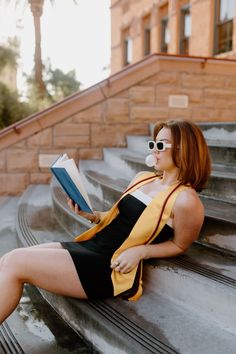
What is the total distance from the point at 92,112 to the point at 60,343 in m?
4.34

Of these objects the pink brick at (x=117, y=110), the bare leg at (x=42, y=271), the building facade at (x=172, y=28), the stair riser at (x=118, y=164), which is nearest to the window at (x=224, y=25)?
the building facade at (x=172, y=28)

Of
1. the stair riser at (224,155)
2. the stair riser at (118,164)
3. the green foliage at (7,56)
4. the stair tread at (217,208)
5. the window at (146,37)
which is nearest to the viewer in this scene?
the stair tread at (217,208)

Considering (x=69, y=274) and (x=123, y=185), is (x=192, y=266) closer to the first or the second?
(x=69, y=274)

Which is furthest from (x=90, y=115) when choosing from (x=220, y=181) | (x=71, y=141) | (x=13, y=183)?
(x=220, y=181)

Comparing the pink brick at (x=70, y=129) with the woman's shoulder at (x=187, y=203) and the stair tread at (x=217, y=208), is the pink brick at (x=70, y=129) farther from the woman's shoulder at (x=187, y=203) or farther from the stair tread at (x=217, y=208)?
the woman's shoulder at (x=187, y=203)

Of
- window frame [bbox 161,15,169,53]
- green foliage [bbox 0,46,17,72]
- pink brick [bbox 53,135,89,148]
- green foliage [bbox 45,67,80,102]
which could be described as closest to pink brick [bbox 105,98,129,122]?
pink brick [bbox 53,135,89,148]

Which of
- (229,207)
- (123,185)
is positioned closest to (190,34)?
(123,185)

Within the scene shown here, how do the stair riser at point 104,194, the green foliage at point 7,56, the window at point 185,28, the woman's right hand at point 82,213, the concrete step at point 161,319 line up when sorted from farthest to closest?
the green foliage at point 7,56, the window at point 185,28, the stair riser at point 104,194, the woman's right hand at point 82,213, the concrete step at point 161,319

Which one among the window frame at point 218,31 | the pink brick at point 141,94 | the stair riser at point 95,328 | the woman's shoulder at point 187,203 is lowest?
the stair riser at point 95,328

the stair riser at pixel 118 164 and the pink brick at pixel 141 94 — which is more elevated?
the pink brick at pixel 141 94

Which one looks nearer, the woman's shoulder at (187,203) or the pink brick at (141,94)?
the woman's shoulder at (187,203)

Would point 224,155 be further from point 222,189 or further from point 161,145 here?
point 161,145

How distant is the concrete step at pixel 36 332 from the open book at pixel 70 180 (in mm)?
714

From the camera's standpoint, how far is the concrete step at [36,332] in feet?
6.54
